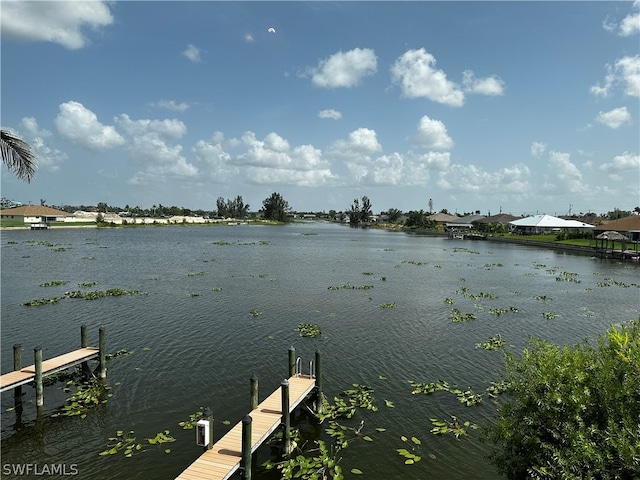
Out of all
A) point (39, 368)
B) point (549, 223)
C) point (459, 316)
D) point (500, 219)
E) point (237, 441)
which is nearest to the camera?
point (237, 441)

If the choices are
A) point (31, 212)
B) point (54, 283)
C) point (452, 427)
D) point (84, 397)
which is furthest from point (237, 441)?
point (31, 212)

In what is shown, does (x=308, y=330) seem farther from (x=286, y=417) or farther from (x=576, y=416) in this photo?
(x=576, y=416)

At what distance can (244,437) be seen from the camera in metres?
11.8

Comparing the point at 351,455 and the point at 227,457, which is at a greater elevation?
the point at 227,457

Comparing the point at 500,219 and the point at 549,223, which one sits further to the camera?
the point at 500,219

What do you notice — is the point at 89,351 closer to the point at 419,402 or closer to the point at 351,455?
the point at 351,455

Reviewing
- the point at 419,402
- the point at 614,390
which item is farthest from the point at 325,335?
the point at 614,390

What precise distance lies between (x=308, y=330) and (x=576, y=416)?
19.2m

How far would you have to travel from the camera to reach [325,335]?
26.3 meters

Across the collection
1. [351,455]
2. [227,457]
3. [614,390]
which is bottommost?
[351,455]

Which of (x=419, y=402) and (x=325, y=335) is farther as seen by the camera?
(x=325, y=335)

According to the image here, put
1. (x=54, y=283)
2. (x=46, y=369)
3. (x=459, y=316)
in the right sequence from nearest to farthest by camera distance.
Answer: (x=46, y=369) < (x=459, y=316) < (x=54, y=283)

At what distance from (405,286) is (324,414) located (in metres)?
30.2

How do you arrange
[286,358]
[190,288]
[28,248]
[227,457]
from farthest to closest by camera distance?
[28,248] < [190,288] < [286,358] < [227,457]
